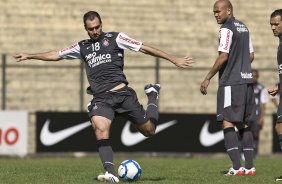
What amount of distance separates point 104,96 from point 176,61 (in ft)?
3.39

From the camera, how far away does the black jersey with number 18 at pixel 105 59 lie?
10430 millimetres

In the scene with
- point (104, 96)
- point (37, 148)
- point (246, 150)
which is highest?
point (104, 96)

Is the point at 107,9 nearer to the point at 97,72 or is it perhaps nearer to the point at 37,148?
the point at 37,148

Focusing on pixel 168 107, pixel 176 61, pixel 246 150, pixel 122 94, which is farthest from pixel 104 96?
pixel 168 107

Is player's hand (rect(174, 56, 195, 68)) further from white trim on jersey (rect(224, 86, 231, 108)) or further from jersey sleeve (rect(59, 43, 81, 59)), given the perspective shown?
jersey sleeve (rect(59, 43, 81, 59))

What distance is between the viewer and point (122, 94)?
1054cm

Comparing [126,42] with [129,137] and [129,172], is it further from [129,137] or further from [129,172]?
[129,137]

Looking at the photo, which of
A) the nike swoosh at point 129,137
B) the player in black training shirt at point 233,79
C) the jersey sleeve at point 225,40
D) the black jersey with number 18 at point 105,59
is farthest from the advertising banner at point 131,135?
the black jersey with number 18 at point 105,59

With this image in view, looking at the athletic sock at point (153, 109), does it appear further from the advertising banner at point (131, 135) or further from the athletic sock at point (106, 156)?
the advertising banner at point (131, 135)

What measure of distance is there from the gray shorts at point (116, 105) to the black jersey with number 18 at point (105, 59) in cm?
10

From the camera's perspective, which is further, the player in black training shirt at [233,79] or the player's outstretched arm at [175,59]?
the player in black training shirt at [233,79]

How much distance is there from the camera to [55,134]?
18.9 m

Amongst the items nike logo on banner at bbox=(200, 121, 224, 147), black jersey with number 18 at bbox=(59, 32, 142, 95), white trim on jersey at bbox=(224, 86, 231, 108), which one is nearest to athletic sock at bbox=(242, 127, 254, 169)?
white trim on jersey at bbox=(224, 86, 231, 108)

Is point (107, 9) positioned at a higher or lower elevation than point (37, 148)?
higher
